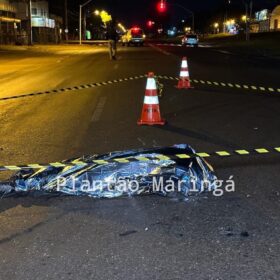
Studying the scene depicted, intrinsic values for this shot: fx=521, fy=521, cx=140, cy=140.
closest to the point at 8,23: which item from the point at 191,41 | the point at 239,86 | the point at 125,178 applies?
the point at 191,41

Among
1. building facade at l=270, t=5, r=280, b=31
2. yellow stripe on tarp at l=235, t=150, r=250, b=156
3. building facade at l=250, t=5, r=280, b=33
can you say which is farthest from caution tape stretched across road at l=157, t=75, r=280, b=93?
building facade at l=270, t=5, r=280, b=31

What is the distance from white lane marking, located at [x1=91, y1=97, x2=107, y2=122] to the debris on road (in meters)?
4.44

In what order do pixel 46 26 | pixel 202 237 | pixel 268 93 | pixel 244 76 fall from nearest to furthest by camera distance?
pixel 202 237
pixel 268 93
pixel 244 76
pixel 46 26

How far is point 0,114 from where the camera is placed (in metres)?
10.8

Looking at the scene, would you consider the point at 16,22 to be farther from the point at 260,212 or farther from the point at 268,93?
the point at 260,212

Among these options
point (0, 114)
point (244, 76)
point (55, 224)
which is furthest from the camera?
point (244, 76)

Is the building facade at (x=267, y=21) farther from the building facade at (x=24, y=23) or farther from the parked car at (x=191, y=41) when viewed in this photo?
the building facade at (x=24, y=23)

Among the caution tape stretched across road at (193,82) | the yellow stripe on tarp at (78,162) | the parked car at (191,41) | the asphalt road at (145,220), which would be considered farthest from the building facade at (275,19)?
the yellow stripe on tarp at (78,162)

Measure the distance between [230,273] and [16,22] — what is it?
64.4 meters

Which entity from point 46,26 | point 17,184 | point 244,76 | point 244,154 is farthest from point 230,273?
point 46,26

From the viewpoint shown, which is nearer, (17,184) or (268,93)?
(17,184)

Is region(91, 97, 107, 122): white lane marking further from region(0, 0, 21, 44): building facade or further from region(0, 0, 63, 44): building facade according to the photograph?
region(0, 0, 21, 44): building facade

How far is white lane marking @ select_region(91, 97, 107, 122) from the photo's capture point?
10195mm

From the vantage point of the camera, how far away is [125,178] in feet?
17.8
